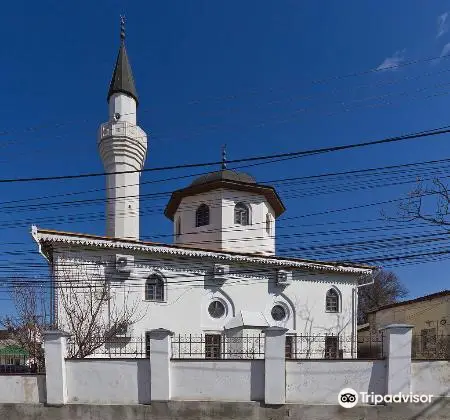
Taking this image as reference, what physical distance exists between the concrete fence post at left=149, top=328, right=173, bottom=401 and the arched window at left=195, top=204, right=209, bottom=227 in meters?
9.99

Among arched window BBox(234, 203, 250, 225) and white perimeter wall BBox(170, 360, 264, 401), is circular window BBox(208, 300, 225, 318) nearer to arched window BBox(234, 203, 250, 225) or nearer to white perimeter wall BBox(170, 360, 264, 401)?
arched window BBox(234, 203, 250, 225)

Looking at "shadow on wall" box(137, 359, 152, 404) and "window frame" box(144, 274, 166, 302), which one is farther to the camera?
"window frame" box(144, 274, 166, 302)

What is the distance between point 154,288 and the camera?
1355cm

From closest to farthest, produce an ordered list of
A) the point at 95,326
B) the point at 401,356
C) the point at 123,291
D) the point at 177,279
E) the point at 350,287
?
the point at 401,356
the point at 95,326
the point at 123,291
the point at 177,279
the point at 350,287

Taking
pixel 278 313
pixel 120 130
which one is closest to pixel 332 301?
pixel 278 313

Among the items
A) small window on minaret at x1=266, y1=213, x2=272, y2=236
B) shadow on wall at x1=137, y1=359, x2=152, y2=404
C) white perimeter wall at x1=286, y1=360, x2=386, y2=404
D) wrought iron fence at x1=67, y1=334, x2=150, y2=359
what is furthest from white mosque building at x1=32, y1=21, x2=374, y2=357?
white perimeter wall at x1=286, y1=360, x2=386, y2=404

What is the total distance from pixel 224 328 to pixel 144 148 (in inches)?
377

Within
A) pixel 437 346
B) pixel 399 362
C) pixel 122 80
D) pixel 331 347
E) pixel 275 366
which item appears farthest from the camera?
pixel 122 80

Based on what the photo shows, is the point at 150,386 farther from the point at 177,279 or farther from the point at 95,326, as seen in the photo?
the point at 177,279

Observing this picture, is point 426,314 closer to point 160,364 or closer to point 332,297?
point 332,297

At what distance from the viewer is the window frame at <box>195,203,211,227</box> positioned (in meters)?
17.5

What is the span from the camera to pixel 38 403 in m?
7.74

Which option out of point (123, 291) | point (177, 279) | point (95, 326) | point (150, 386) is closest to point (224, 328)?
point (177, 279)

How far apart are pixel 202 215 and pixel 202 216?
1.9 inches
